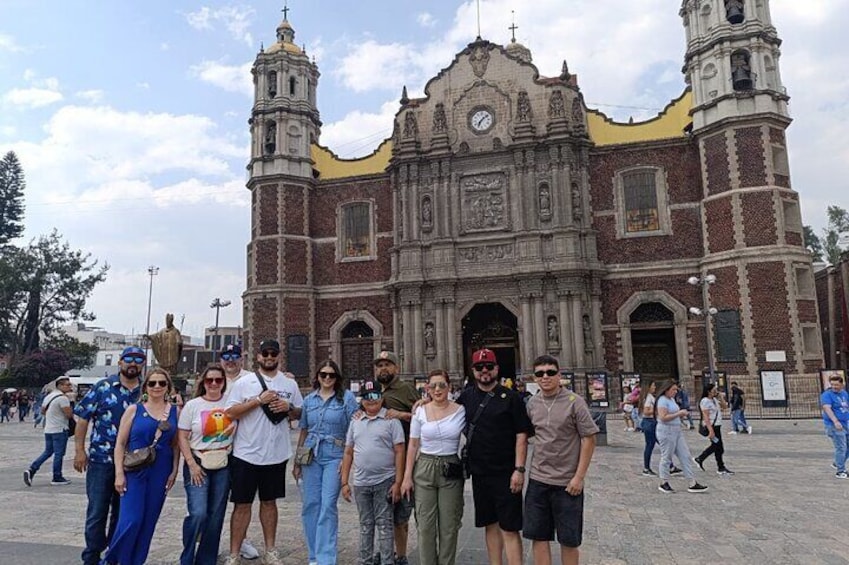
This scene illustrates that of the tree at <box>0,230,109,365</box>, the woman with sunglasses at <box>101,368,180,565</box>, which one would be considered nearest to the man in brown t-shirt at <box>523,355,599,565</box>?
the woman with sunglasses at <box>101,368,180,565</box>

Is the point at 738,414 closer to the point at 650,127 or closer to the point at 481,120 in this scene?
the point at 650,127

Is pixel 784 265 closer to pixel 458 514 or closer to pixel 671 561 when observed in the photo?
pixel 671 561

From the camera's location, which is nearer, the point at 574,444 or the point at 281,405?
the point at 574,444

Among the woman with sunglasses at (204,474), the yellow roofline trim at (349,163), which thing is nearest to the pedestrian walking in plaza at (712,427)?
the woman with sunglasses at (204,474)

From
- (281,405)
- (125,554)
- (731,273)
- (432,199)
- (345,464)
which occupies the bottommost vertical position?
(125,554)

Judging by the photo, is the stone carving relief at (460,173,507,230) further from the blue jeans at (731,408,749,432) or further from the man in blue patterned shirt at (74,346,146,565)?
the man in blue patterned shirt at (74,346,146,565)

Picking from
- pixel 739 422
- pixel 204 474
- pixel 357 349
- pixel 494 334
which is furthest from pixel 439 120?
pixel 204 474

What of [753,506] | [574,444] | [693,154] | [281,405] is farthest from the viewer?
[693,154]

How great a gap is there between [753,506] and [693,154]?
21.2 meters

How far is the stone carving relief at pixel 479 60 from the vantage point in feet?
93.1

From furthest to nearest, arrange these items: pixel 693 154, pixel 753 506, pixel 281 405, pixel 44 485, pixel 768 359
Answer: pixel 693 154 < pixel 768 359 < pixel 44 485 < pixel 753 506 < pixel 281 405

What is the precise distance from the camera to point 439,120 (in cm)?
2822

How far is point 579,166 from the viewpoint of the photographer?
26.7 meters

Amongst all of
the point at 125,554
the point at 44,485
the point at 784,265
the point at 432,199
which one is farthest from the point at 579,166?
the point at 125,554
